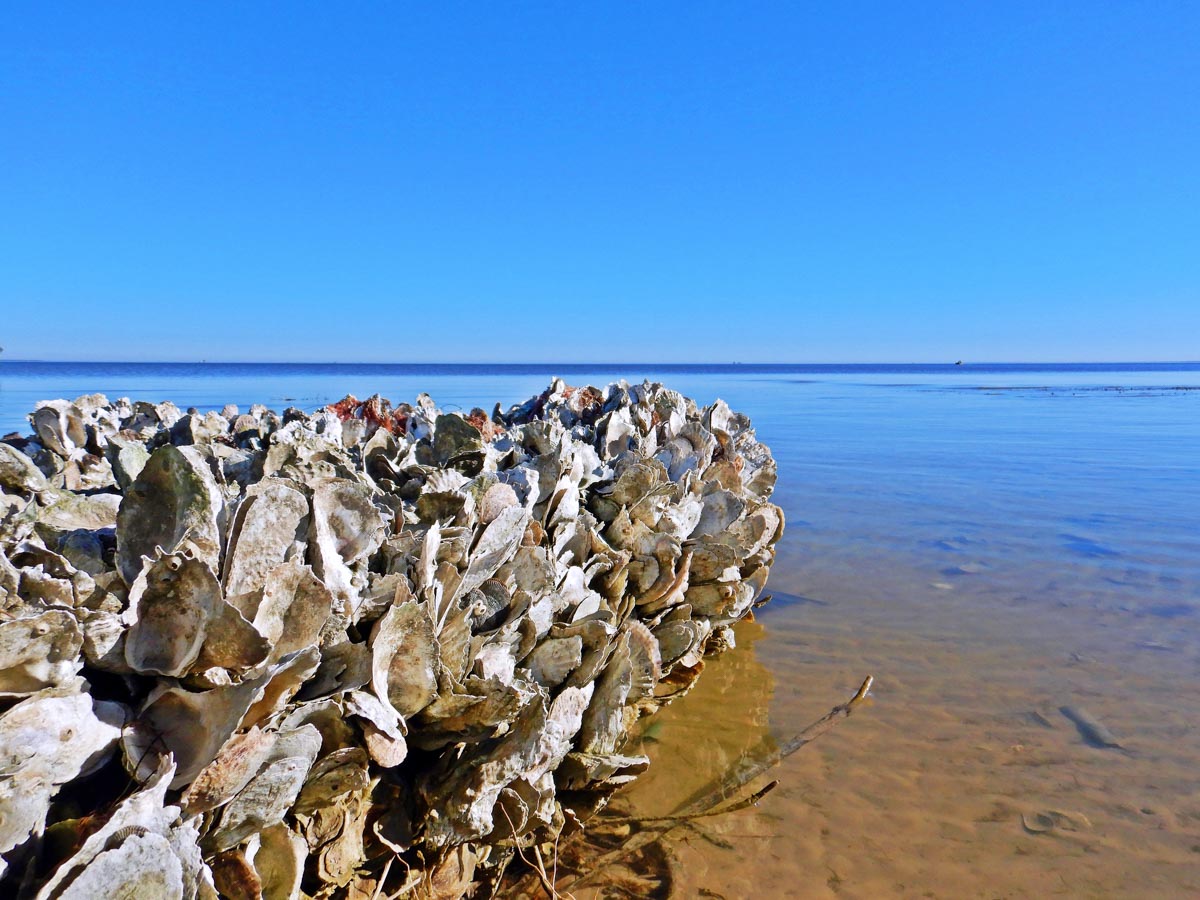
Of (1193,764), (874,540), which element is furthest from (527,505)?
(874,540)

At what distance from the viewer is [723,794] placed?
2.60 metres

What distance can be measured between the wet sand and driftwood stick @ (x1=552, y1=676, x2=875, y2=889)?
0.16ft

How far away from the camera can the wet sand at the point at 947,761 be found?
227 centimetres

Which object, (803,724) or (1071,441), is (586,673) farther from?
(1071,441)

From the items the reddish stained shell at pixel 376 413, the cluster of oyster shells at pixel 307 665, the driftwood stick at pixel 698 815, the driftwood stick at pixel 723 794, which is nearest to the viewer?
the cluster of oyster shells at pixel 307 665

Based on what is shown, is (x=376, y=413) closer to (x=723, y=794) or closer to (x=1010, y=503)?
(x=723, y=794)

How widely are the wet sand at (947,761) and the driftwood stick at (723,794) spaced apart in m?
0.05

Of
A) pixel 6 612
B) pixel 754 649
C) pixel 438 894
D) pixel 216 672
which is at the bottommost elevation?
pixel 754 649

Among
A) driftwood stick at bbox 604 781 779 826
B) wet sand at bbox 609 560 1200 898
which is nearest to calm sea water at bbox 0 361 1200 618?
wet sand at bbox 609 560 1200 898

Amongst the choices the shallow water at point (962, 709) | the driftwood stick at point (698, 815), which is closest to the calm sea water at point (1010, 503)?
the shallow water at point (962, 709)

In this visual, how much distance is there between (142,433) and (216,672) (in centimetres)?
263

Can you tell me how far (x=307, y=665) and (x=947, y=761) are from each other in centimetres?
249

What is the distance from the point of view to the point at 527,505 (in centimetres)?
229

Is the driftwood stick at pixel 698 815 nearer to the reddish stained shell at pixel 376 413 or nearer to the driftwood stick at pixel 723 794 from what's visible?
the driftwood stick at pixel 723 794
